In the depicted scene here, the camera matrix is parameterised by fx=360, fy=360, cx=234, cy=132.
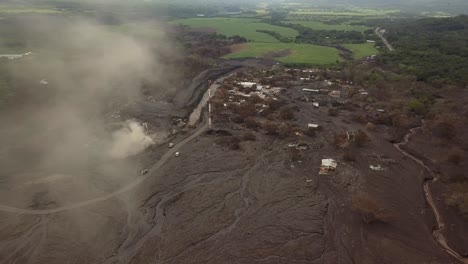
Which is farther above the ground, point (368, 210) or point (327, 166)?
point (368, 210)

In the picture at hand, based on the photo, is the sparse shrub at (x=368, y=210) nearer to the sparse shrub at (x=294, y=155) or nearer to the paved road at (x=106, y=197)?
the sparse shrub at (x=294, y=155)

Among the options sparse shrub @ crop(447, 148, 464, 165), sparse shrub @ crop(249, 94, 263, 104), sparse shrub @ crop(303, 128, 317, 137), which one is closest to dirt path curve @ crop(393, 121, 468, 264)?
sparse shrub @ crop(447, 148, 464, 165)

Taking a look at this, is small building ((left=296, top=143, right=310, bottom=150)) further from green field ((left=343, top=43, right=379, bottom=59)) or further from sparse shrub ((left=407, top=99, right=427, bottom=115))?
green field ((left=343, top=43, right=379, bottom=59))

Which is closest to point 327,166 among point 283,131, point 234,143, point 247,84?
point 283,131

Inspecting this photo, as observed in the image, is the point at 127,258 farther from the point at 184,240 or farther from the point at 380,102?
the point at 380,102

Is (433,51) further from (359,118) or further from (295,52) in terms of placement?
(359,118)

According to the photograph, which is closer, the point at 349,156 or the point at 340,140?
the point at 349,156

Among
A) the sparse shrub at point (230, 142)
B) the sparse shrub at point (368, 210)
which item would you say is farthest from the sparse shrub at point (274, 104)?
the sparse shrub at point (368, 210)
